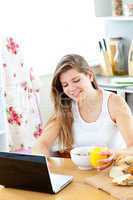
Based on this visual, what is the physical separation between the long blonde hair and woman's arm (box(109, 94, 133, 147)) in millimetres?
210

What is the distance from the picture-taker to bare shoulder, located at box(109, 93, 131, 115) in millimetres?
2246

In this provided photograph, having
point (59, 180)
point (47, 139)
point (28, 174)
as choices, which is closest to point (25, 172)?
point (28, 174)

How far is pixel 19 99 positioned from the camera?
323cm

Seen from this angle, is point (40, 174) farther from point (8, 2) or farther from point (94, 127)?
point (8, 2)

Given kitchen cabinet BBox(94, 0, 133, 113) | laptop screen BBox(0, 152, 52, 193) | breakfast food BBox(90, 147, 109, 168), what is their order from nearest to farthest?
laptop screen BBox(0, 152, 52, 193) < breakfast food BBox(90, 147, 109, 168) < kitchen cabinet BBox(94, 0, 133, 113)

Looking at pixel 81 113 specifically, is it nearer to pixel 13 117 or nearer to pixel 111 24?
pixel 13 117

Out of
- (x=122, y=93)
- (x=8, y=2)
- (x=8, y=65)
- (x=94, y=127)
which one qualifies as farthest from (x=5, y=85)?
(x=94, y=127)

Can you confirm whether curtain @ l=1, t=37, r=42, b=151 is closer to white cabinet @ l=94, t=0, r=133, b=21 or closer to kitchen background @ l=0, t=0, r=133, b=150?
kitchen background @ l=0, t=0, r=133, b=150

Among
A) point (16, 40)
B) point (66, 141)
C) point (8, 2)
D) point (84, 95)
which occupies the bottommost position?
point (66, 141)

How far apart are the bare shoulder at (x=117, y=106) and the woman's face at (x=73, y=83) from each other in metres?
0.16

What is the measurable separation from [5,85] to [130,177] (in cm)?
170

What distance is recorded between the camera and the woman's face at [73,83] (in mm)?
2217

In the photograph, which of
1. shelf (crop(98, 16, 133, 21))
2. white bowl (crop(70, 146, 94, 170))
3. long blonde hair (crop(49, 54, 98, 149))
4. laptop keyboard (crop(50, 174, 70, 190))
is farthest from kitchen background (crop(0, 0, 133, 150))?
laptop keyboard (crop(50, 174, 70, 190))

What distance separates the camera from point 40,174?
1593 millimetres
